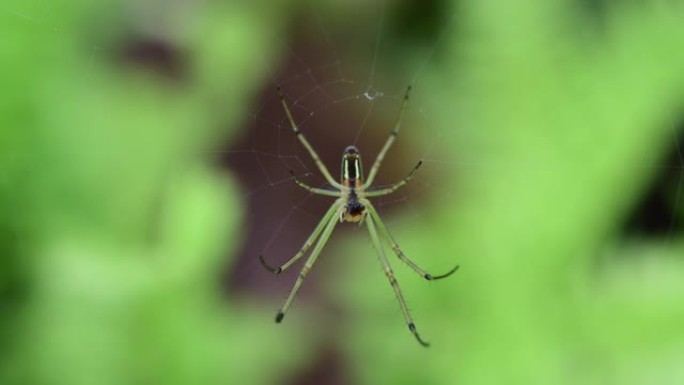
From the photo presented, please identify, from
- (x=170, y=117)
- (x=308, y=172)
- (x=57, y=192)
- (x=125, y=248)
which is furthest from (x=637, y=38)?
(x=57, y=192)

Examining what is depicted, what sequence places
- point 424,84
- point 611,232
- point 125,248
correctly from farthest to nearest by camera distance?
point 424,84 → point 611,232 → point 125,248

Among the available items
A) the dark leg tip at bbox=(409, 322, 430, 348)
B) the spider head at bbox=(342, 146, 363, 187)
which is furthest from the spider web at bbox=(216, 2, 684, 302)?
the dark leg tip at bbox=(409, 322, 430, 348)

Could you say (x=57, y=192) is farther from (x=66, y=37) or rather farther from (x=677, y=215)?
(x=677, y=215)

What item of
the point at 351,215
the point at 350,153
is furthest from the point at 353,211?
the point at 350,153

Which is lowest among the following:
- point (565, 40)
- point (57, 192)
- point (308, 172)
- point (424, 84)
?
point (57, 192)

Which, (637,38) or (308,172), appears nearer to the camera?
(637,38)

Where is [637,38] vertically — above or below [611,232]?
above
